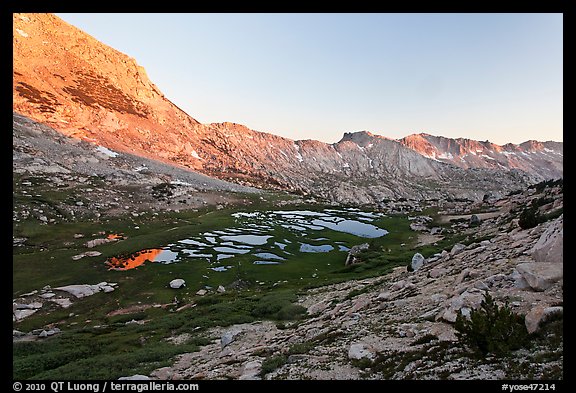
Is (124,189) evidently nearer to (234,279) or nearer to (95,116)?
(234,279)

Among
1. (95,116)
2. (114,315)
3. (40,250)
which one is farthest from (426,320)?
(95,116)

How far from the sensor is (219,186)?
13675 cm

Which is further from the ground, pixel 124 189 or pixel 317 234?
pixel 124 189

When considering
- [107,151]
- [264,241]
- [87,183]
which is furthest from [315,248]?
[107,151]

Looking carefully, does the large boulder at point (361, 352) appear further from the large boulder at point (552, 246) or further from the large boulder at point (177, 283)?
the large boulder at point (177, 283)

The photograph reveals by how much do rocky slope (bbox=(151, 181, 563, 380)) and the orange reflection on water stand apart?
25298 mm

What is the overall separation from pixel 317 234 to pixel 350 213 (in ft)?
138

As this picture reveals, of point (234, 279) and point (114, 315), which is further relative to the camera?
point (234, 279)

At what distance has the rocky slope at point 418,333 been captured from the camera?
8.82 metres

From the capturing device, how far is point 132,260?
43.6 metres

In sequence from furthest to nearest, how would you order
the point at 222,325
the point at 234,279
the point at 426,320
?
1. the point at 234,279
2. the point at 222,325
3. the point at 426,320

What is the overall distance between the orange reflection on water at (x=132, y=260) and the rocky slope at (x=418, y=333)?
83.0 ft
